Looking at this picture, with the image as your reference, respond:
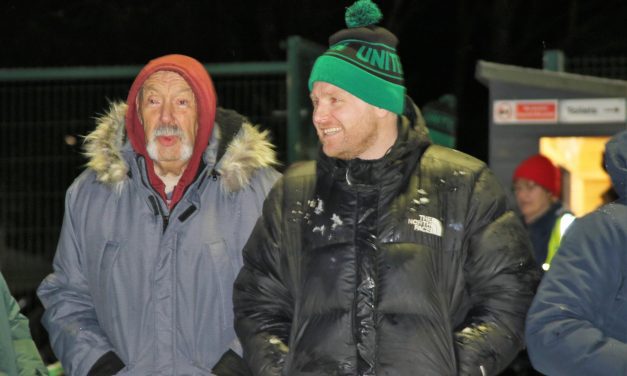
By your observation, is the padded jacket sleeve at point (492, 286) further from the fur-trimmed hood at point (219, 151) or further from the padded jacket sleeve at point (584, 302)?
the fur-trimmed hood at point (219, 151)

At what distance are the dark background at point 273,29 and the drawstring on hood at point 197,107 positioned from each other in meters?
16.7

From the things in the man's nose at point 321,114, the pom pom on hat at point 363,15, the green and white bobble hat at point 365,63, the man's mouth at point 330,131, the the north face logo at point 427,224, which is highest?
the pom pom on hat at point 363,15

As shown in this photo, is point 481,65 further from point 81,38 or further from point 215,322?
point 81,38

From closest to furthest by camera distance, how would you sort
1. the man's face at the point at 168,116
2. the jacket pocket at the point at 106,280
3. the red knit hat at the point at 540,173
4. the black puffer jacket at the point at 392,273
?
the black puffer jacket at the point at 392,273 < the jacket pocket at the point at 106,280 < the man's face at the point at 168,116 < the red knit hat at the point at 540,173

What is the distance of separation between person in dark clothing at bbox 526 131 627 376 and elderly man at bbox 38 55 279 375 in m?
1.59

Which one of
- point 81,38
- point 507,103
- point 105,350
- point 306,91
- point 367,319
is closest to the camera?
point 367,319

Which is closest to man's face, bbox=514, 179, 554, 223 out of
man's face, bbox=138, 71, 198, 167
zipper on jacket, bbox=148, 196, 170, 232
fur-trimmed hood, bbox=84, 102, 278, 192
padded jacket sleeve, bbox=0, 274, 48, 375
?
fur-trimmed hood, bbox=84, 102, 278, 192

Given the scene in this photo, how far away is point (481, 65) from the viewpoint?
446 inches

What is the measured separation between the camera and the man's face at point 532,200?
9.27m

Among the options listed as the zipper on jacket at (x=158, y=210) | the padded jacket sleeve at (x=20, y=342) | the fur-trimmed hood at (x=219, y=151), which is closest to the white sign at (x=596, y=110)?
the fur-trimmed hood at (x=219, y=151)

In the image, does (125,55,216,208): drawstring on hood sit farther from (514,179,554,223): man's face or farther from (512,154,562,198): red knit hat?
(512,154,562,198): red knit hat

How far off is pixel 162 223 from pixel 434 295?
1.35m

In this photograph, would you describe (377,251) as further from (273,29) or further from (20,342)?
(273,29)

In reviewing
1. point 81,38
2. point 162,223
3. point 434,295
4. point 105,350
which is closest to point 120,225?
point 162,223
